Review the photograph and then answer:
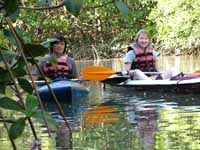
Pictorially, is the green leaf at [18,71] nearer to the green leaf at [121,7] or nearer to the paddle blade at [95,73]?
the green leaf at [121,7]

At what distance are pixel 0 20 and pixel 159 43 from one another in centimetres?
1841

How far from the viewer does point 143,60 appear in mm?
8094

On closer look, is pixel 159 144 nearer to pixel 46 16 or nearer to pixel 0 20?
pixel 0 20

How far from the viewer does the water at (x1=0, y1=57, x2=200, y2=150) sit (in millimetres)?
3836

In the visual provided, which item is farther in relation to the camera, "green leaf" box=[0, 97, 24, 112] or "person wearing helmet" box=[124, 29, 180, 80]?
"person wearing helmet" box=[124, 29, 180, 80]

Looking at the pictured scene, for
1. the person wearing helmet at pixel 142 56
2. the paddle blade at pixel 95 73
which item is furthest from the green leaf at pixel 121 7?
the person wearing helmet at pixel 142 56

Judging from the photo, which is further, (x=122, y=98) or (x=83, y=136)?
(x=122, y=98)

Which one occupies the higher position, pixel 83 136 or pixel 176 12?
pixel 176 12

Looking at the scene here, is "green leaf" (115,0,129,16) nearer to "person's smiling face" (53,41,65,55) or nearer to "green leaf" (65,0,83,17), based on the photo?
"green leaf" (65,0,83,17)

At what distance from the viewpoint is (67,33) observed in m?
22.7

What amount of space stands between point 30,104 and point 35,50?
214mm

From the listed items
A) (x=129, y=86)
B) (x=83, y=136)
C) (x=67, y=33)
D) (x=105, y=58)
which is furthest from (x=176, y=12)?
(x=83, y=136)

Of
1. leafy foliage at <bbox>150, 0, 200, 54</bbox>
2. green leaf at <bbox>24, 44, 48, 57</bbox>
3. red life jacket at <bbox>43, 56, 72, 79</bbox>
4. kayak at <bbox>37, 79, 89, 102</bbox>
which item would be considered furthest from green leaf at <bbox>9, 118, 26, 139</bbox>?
leafy foliage at <bbox>150, 0, 200, 54</bbox>

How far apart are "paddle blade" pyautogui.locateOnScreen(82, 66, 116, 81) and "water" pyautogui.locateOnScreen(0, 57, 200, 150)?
0.93 feet
